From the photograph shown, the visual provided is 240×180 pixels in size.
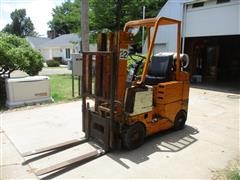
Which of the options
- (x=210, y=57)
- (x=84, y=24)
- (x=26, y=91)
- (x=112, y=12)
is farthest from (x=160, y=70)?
(x=112, y=12)

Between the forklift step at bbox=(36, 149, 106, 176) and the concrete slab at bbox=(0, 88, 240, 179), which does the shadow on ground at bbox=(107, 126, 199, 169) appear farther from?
the forklift step at bbox=(36, 149, 106, 176)

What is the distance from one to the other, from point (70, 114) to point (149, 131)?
2.71 meters

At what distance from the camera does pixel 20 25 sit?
231 feet

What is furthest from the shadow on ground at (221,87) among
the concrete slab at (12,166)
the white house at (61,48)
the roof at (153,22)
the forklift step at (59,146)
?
the white house at (61,48)

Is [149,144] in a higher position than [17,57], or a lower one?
lower

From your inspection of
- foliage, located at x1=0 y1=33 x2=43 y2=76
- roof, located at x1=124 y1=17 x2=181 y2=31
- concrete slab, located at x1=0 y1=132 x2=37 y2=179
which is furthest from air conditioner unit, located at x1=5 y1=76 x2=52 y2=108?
roof, located at x1=124 y1=17 x2=181 y2=31

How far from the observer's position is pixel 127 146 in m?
4.27

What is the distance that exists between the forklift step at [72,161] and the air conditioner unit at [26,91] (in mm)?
4297

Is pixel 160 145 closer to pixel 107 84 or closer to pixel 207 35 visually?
pixel 107 84

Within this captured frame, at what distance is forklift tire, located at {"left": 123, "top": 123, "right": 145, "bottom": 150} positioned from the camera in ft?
13.8

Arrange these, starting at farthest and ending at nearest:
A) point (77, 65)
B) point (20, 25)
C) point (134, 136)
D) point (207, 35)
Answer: point (20, 25) → point (207, 35) → point (77, 65) → point (134, 136)

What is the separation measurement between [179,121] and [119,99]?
1.77m

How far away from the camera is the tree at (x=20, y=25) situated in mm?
68312

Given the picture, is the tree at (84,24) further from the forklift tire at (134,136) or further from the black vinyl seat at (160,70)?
the forklift tire at (134,136)
